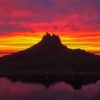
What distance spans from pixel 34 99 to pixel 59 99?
9.69 metres

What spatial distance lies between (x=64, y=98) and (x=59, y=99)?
7.92ft

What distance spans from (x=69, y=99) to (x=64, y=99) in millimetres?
1890

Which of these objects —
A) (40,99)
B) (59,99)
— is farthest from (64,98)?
(40,99)

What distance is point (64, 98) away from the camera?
478ft

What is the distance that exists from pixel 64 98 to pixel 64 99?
3628 mm

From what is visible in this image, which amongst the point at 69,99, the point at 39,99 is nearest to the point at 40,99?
the point at 39,99

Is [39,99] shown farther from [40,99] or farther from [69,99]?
[69,99]

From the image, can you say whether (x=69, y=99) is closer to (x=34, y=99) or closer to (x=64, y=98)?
(x=64, y=98)

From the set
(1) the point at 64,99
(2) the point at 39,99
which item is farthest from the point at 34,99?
(1) the point at 64,99

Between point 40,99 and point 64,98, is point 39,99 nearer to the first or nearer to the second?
point 40,99

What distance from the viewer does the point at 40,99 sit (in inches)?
5418

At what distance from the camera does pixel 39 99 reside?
139 m

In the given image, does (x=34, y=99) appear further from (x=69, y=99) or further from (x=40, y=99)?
(x=69, y=99)

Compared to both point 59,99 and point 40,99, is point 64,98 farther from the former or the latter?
point 40,99
